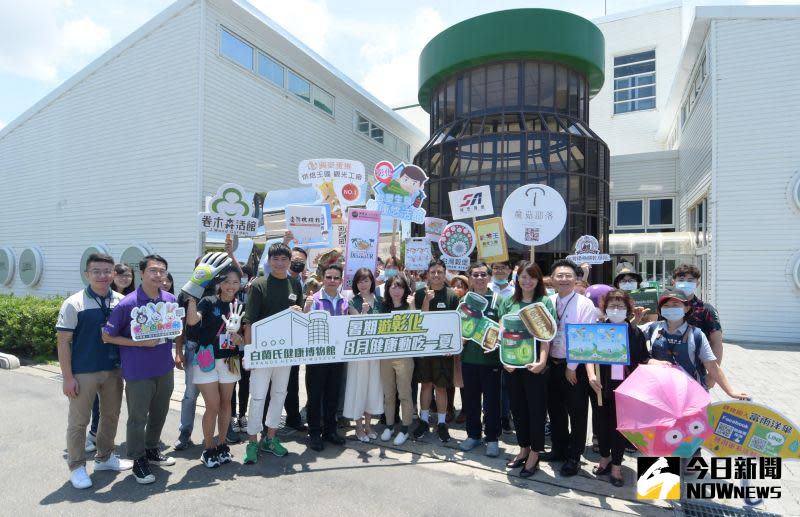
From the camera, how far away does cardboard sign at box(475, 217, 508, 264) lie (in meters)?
7.20

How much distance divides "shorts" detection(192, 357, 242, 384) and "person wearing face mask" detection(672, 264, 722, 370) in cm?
452

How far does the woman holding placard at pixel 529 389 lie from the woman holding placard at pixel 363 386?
149 centimetres

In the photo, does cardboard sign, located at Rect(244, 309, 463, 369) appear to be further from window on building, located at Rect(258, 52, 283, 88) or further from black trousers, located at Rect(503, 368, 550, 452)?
window on building, located at Rect(258, 52, 283, 88)

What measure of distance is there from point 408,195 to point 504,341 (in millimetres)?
3470

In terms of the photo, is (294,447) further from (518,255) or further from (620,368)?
(518,255)

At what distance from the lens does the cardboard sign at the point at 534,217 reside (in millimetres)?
6766

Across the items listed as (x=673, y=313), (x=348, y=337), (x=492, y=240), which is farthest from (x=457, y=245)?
(x=673, y=313)

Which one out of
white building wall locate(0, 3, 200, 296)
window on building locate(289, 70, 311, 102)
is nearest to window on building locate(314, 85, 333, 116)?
window on building locate(289, 70, 311, 102)

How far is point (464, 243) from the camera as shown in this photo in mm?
7773

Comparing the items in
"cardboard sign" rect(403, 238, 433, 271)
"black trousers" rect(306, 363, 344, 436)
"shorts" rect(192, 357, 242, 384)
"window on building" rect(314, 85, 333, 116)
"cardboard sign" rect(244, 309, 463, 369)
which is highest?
"window on building" rect(314, 85, 333, 116)

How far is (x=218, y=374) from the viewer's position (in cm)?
427

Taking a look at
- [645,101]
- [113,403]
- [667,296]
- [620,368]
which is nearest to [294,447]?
[113,403]

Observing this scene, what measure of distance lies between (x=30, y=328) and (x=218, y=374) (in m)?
7.01

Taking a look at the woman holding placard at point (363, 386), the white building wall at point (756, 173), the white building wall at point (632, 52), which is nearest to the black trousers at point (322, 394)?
the woman holding placard at point (363, 386)
